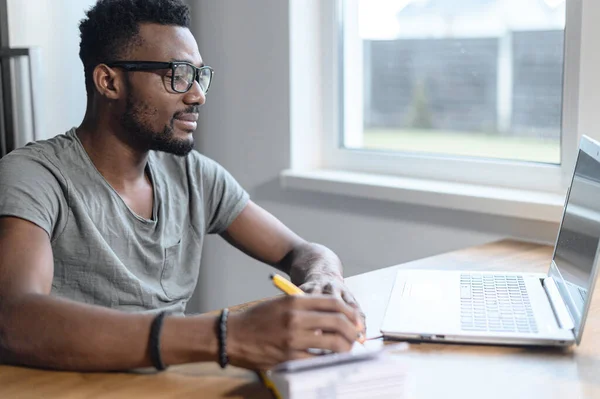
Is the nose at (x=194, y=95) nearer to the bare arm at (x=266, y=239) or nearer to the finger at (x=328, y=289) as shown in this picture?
the bare arm at (x=266, y=239)

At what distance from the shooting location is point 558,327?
1.27 meters

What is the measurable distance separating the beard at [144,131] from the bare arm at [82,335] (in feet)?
1.58

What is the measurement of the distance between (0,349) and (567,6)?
1.54 metres

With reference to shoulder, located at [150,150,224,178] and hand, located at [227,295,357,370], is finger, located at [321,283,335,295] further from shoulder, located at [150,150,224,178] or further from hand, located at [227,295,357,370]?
shoulder, located at [150,150,224,178]

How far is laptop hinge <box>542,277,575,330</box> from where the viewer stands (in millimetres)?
1272

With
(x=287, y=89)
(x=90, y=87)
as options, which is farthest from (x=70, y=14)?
(x=90, y=87)

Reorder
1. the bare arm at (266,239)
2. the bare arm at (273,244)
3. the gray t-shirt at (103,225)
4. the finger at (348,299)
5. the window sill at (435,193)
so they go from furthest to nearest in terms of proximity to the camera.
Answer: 1. the window sill at (435,193)
2. the bare arm at (266,239)
3. the bare arm at (273,244)
4. the gray t-shirt at (103,225)
5. the finger at (348,299)

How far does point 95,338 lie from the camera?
3.77 ft

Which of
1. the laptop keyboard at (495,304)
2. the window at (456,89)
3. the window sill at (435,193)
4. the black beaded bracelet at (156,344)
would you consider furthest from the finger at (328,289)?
the window at (456,89)

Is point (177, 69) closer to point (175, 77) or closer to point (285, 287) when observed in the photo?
point (175, 77)

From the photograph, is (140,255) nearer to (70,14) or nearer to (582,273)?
(582,273)

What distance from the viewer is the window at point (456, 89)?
215 cm

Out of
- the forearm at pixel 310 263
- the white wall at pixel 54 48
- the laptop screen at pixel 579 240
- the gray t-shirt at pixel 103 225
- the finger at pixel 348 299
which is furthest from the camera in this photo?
the white wall at pixel 54 48

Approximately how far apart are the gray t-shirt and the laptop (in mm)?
471
